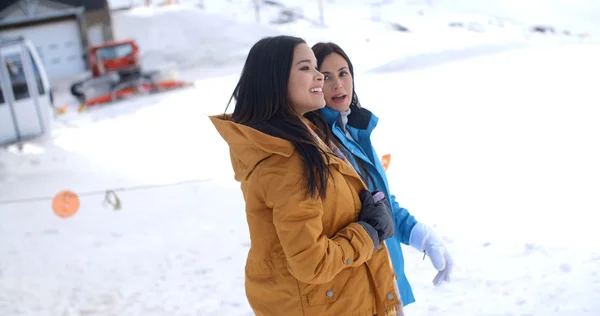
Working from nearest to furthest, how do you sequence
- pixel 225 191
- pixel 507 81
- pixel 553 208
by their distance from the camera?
1. pixel 553 208
2. pixel 225 191
3. pixel 507 81

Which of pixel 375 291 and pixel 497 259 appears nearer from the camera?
pixel 375 291

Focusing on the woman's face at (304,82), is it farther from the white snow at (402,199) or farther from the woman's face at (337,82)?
the white snow at (402,199)

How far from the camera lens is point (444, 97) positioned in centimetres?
1173

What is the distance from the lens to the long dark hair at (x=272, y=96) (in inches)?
75.3

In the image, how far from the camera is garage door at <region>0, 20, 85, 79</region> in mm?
23750

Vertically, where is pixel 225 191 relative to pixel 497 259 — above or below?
below

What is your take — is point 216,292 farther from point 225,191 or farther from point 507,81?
point 507,81

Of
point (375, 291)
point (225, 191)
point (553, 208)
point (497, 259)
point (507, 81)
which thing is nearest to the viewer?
point (375, 291)

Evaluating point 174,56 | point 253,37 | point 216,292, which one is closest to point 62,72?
point 174,56

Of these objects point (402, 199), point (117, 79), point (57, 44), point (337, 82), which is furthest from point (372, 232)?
point (57, 44)

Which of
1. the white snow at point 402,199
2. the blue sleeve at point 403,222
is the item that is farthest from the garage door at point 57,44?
the blue sleeve at point 403,222

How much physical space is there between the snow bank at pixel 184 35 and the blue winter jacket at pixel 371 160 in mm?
21328

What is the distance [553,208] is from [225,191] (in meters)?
4.07

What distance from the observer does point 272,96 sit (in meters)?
1.95
